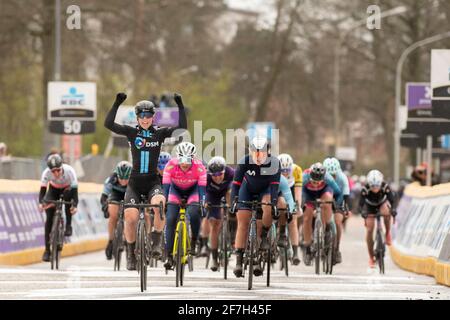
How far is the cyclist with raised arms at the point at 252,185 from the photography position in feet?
57.1

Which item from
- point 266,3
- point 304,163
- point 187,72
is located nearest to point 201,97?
point 187,72

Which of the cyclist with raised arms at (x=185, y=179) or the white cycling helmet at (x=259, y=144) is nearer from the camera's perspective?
the white cycling helmet at (x=259, y=144)

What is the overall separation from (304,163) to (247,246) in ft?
145

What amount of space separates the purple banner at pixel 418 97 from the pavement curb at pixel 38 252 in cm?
809

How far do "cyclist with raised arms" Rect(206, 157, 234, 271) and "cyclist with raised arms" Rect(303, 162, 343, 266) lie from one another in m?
1.35

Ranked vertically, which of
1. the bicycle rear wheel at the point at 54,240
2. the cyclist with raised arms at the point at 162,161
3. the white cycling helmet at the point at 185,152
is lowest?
the bicycle rear wheel at the point at 54,240

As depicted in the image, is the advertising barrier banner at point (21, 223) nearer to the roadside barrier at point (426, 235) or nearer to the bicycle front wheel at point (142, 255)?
the roadside barrier at point (426, 235)

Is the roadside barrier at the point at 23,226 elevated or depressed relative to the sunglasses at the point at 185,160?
depressed

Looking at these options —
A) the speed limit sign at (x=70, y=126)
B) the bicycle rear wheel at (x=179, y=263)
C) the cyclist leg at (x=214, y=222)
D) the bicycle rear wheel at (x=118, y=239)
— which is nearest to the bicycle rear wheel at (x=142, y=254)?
the bicycle rear wheel at (x=179, y=263)

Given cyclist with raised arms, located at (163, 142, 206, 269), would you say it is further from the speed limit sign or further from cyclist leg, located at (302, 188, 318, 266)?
the speed limit sign

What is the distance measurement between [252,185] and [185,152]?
0.95 m

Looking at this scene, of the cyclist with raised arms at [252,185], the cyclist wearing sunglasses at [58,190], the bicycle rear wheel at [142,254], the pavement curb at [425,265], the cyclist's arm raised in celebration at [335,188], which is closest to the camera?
the bicycle rear wheel at [142,254]

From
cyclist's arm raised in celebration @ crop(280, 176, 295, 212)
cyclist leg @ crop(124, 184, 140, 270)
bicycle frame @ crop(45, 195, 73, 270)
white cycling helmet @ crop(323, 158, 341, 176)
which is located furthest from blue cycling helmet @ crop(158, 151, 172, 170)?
cyclist leg @ crop(124, 184, 140, 270)
